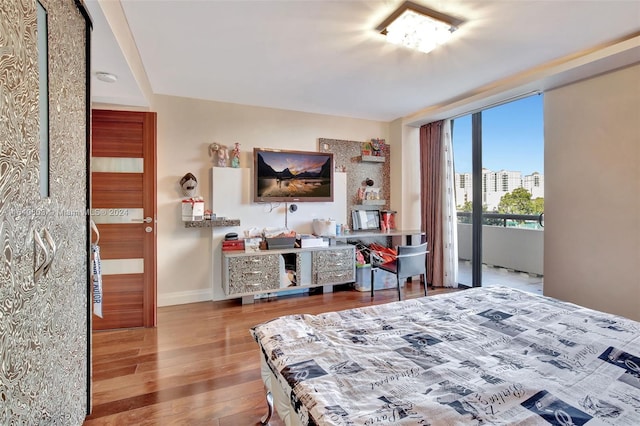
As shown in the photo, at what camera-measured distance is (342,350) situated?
4.38 ft

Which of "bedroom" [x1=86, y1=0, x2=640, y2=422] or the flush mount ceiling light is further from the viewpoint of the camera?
"bedroom" [x1=86, y1=0, x2=640, y2=422]

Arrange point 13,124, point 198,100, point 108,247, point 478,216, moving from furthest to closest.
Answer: point 478,216 < point 198,100 < point 108,247 < point 13,124

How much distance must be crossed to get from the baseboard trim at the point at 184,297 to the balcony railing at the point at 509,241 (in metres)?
3.46

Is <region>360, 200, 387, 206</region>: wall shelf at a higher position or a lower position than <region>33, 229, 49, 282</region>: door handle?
higher

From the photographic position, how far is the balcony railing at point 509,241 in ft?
11.8

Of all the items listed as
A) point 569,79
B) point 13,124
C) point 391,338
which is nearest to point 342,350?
point 391,338

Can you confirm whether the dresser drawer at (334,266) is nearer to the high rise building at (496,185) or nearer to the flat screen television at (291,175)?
the flat screen television at (291,175)

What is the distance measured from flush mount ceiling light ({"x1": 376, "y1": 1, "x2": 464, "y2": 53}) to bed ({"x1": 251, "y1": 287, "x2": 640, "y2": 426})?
1865 mm

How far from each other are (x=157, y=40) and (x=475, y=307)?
297cm

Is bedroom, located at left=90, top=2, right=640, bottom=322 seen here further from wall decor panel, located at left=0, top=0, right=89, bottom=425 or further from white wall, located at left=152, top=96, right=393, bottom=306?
wall decor panel, located at left=0, top=0, right=89, bottom=425

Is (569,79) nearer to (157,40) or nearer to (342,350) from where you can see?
(342,350)

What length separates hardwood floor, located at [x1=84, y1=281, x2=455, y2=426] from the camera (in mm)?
1746

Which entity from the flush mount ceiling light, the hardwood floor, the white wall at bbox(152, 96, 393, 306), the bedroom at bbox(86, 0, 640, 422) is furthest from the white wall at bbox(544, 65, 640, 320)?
the white wall at bbox(152, 96, 393, 306)

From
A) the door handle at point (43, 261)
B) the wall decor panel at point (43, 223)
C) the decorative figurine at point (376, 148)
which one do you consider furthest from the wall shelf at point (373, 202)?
the door handle at point (43, 261)
